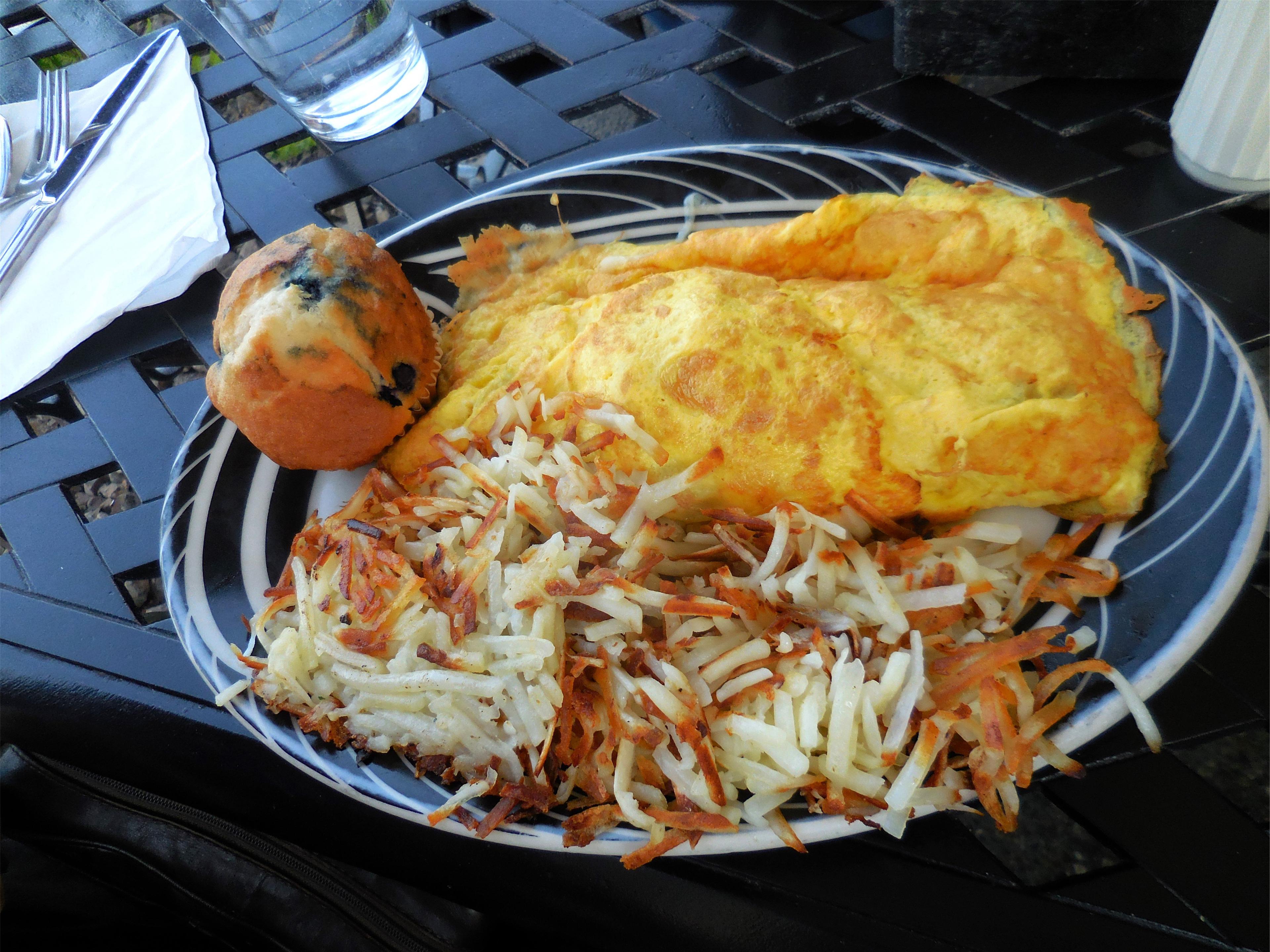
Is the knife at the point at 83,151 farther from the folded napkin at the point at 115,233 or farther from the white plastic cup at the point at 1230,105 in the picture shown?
the white plastic cup at the point at 1230,105

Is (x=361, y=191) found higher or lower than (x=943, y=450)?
lower

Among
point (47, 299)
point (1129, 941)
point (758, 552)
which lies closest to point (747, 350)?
point (758, 552)

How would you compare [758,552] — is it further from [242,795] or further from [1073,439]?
[242,795]

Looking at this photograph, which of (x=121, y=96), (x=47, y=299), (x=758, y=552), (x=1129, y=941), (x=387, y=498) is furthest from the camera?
(x=121, y=96)

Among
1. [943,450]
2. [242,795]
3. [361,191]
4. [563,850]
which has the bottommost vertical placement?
[242,795]

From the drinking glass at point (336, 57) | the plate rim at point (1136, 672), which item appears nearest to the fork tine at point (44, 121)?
the drinking glass at point (336, 57)

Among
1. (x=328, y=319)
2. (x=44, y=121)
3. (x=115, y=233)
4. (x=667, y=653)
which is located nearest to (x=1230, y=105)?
(x=667, y=653)
